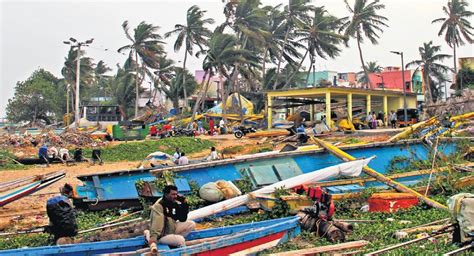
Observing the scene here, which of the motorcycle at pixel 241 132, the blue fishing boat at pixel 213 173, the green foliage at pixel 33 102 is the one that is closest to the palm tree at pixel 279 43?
the motorcycle at pixel 241 132

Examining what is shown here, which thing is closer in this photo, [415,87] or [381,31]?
[381,31]

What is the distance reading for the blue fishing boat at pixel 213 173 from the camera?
43.7 ft

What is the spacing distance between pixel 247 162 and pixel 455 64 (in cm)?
4683

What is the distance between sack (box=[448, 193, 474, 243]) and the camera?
769cm

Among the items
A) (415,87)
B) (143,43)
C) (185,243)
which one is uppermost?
(143,43)

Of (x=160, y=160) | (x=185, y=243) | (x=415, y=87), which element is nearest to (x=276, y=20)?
(x=415, y=87)

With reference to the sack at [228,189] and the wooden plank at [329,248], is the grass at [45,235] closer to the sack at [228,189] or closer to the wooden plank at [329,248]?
the sack at [228,189]

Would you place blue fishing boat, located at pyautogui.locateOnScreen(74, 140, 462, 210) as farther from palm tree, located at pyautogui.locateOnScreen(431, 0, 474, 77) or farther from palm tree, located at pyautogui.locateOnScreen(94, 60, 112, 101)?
palm tree, located at pyautogui.locateOnScreen(94, 60, 112, 101)

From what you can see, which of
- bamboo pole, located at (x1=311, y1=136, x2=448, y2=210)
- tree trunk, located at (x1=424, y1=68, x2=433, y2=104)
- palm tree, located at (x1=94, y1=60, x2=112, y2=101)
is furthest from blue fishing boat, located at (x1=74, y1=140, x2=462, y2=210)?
palm tree, located at (x1=94, y1=60, x2=112, y2=101)

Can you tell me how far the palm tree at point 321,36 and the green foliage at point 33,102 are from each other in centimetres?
2849

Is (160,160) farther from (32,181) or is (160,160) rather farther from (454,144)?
(454,144)

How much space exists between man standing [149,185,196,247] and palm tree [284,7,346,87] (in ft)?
134

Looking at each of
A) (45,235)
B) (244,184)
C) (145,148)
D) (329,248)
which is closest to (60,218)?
(45,235)

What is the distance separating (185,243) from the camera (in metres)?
8.38
